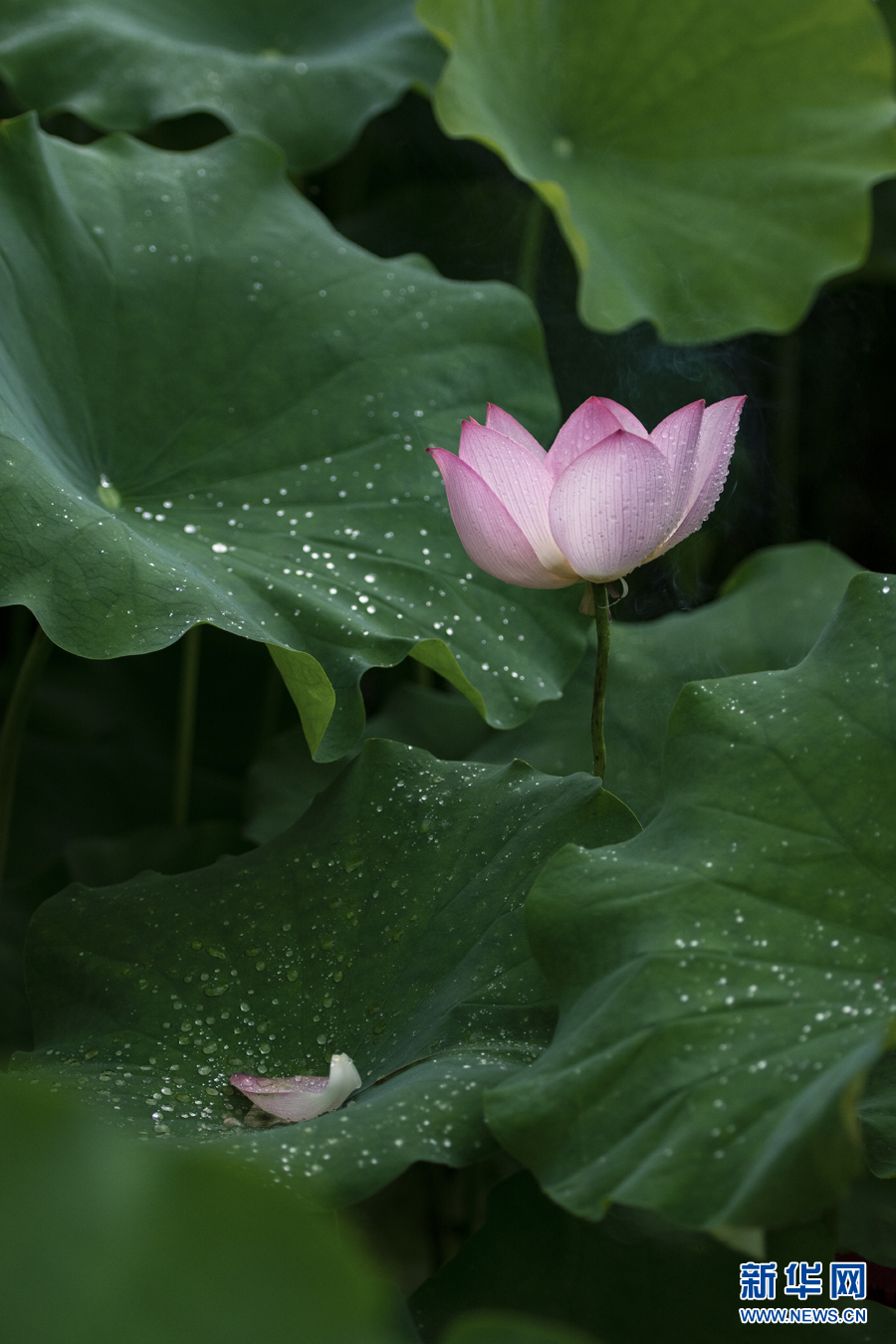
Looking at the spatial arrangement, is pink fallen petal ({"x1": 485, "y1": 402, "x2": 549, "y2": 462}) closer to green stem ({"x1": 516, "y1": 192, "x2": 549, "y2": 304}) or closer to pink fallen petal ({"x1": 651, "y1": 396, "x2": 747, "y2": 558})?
pink fallen petal ({"x1": 651, "y1": 396, "x2": 747, "y2": 558})

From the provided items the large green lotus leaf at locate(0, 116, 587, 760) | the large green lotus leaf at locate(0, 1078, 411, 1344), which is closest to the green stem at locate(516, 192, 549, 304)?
the large green lotus leaf at locate(0, 116, 587, 760)

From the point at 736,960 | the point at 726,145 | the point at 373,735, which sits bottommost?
the point at 373,735

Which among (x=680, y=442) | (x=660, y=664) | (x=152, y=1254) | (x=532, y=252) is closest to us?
(x=152, y=1254)

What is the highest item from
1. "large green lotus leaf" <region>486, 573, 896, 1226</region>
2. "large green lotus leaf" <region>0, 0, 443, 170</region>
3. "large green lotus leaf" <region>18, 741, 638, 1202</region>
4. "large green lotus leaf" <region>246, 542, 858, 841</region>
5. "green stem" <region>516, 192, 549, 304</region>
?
"large green lotus leaf" <region>0, 0, 443, 170</region>

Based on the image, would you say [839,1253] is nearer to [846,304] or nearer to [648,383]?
[648,383]

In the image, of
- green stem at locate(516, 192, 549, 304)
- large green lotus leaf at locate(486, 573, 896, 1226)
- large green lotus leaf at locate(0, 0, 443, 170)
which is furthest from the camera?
green stem at locate(516, 192, 549, 304)

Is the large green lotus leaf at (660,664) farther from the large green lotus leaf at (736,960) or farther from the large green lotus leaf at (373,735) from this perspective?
the large green lotus leaf at (736,960)

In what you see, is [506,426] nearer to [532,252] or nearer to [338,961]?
[338,961]

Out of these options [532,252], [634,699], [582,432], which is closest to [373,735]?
[634,699]
